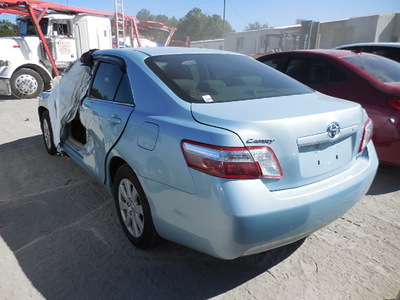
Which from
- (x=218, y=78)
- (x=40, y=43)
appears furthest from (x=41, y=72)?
(x=218, y=78)

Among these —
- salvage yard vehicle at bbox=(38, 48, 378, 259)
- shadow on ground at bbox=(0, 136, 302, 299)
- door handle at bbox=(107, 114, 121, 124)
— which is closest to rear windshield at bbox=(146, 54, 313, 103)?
salvage yard vehicle at bbox=(38, 48, 378, 259)

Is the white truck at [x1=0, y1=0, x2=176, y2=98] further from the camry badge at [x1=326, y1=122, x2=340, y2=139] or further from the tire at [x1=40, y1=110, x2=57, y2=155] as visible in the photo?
the camry badge at [x1=326, y1=122, x2=340, y2=139]

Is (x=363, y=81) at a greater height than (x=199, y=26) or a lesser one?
lesser

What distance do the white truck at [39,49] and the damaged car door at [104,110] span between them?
746cm

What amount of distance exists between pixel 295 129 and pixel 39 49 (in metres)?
10.0

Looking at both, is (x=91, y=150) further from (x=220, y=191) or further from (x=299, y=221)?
(x=299, y=221)

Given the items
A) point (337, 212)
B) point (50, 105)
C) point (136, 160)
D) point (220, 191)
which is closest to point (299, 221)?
point (337, 212)

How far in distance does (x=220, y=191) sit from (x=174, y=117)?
Result: 0.58 meters

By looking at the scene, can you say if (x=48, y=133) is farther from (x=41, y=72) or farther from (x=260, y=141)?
(x=41, y=72)

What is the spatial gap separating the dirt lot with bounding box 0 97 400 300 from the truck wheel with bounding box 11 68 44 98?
7130mm

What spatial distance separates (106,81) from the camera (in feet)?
9.59

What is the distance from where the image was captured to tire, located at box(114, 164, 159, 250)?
7.39 ft

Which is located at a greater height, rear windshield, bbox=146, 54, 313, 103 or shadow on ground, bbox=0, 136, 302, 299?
rear windshield, bbox=146, 54, 313, 103

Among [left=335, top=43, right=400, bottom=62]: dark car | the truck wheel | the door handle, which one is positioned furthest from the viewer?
the truck wheel
